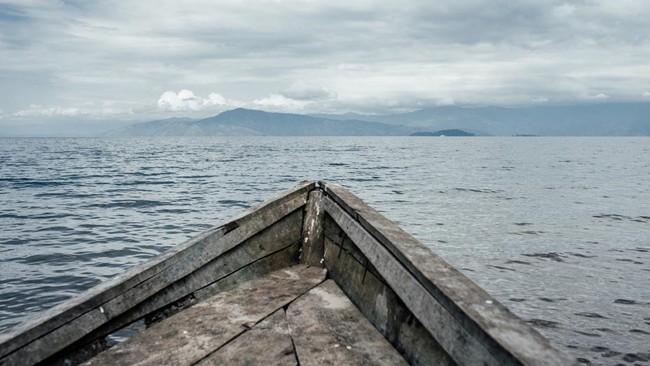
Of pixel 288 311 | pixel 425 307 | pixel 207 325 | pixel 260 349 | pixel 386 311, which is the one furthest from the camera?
pixel 288 311

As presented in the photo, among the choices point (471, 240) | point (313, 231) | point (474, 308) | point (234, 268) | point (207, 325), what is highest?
point (474, 308)

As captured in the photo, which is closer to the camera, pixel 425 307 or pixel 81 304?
pixel 425 307

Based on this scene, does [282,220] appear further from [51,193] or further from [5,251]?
[51,193]

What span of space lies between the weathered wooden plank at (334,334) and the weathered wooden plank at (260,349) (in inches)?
2.4

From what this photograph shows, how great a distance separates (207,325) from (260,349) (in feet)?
1.86

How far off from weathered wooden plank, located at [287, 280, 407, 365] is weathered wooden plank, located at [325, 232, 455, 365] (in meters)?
0.06

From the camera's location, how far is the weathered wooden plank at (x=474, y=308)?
1619 mm

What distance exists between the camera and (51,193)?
26703 mm

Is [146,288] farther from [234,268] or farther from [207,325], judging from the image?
[234,268]

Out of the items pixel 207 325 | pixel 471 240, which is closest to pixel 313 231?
pixel 207 325

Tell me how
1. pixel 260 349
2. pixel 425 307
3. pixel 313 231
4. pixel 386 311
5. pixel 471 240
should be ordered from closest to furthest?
pixel 425 307, pixel 260 349, pixel 386 311, pixel 313 231, pixel 471 240

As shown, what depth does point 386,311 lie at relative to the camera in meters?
2.89

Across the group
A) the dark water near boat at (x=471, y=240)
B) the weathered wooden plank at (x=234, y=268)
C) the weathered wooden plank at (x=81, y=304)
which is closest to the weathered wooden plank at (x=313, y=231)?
the weathered wooden plank at (x=234, y=268)

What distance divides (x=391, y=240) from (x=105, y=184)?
32224mm
